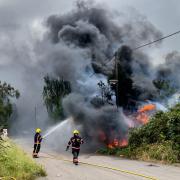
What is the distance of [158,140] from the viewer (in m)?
22.2

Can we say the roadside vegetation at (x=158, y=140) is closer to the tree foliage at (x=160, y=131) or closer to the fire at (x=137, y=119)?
the tree foliage at (x=160, y=131)

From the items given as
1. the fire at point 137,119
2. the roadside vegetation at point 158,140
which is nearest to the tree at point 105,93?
the fire at point 137,119

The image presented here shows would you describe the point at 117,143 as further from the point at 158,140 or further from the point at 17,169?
the point at 17,169

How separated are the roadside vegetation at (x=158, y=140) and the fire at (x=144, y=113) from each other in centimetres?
505

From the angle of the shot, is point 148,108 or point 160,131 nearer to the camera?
point 160,131

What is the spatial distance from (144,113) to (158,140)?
8.62m

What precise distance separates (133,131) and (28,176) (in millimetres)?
11777

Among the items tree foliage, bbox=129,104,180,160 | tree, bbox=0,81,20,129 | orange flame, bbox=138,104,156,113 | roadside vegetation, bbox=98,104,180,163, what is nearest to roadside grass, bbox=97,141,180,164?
roadside vegetation, bbox=98,104,180,163

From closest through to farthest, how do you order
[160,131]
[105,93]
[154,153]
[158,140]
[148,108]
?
[154,153] < [158,140] < [160,131] < [105,93] < [148,108]

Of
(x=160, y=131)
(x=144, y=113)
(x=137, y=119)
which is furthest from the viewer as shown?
(x=144, y=113)

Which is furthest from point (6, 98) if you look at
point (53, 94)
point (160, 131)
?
point (160, 131)

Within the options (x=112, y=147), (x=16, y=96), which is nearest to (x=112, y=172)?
(x=112, y=147)

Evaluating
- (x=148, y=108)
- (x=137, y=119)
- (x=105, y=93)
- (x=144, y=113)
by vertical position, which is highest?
(x=105, y=93)

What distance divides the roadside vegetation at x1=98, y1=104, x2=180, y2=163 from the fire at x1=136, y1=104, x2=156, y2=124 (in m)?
5.05
